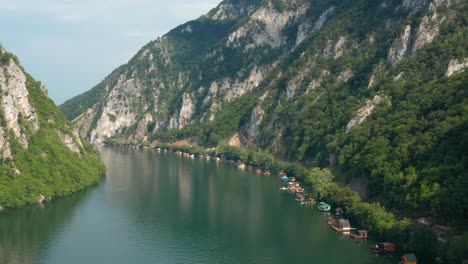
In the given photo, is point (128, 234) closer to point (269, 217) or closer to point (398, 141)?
point (269, 217)

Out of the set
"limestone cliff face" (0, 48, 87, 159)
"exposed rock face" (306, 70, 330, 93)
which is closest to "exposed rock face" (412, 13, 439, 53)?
"exposed rock face" (306, 70, 330, 93)

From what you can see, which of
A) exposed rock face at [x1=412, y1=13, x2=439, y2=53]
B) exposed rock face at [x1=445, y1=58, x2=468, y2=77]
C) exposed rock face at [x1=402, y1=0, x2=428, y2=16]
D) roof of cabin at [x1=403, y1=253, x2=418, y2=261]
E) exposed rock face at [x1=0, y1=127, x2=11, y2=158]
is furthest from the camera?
exposed rock face at [x1=402, y1=0, x2=428, y2=16]

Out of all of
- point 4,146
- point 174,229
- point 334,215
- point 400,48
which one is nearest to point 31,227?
point 174,229

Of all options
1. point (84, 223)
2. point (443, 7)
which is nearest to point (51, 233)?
point (84, 223)

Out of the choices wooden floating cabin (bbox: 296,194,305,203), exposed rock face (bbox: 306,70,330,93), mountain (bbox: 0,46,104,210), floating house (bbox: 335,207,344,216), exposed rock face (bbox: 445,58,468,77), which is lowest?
floating house (bbox: 335,207,344,216)

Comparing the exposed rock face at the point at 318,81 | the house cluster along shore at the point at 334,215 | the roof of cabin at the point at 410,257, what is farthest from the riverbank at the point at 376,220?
the exposed rock face at the point at 318,81

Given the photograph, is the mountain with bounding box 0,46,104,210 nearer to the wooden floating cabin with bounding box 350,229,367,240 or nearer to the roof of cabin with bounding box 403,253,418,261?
the wooden floating cabin with bounding box 350,229,367,240

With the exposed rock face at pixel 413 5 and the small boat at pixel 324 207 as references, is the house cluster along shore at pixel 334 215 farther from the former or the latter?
the exposed rock face at pixel 413 5
